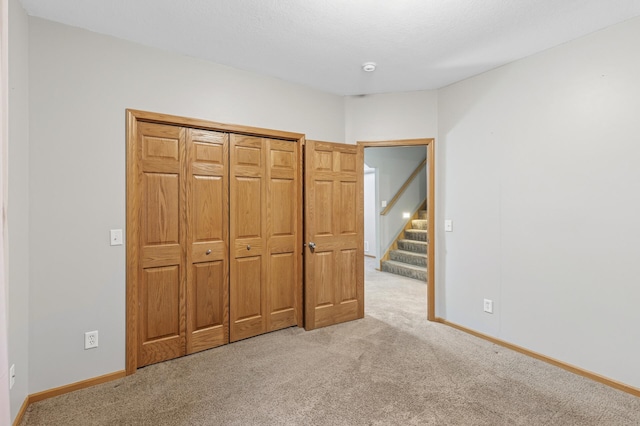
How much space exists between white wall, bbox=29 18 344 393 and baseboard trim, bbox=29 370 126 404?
0.03 meters

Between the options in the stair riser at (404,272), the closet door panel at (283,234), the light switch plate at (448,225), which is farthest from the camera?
the stair riser at (404,272)

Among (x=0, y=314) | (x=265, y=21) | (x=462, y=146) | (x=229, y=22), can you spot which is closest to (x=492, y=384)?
(x=462, y=146)

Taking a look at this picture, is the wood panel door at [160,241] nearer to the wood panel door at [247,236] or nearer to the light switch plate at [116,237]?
the light switch plate at [116,237]

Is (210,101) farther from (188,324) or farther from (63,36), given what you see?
(188,324)

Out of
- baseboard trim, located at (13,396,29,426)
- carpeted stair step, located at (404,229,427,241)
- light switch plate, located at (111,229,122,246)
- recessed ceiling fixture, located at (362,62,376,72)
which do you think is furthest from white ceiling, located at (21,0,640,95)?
carpeted stair step, located at (404,229,427,241)

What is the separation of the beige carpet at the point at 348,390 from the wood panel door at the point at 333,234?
0.48m

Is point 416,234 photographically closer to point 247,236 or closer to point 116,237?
point 247,236

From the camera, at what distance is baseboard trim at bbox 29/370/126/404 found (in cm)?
209

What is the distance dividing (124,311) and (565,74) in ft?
12.6

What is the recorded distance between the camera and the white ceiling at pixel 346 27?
2.02m

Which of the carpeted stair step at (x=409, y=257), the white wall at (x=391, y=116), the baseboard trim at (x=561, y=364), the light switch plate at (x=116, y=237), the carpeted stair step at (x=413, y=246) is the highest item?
the white wall at (x=391, y=116)

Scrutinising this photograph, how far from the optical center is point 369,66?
287 centimetres

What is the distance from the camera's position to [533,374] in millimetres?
2416

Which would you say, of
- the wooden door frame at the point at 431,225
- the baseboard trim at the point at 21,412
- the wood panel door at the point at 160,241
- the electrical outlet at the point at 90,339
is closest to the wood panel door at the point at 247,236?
the wood panel door at the point at 160,241
